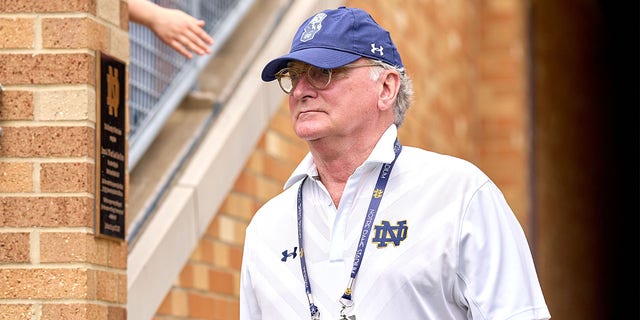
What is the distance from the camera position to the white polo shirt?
11.3ft

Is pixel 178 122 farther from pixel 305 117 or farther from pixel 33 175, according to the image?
pixel 305 117

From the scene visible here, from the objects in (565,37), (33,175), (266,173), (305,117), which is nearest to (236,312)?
(266,173)

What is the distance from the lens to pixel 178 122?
20.5 ft

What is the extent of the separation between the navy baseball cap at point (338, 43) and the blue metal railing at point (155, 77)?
2142 millimetres

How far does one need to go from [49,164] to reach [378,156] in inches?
47.2

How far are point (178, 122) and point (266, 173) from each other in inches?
24.0

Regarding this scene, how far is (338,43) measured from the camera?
3.60 m

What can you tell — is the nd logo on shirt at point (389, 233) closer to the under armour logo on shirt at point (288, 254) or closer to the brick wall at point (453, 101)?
the under armour logo on shirt at point (288, 254)

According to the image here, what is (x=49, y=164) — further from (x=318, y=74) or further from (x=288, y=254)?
(x=318, y=74)

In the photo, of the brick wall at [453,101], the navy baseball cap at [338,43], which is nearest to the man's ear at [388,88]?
the navy baseball cap at [338,43]

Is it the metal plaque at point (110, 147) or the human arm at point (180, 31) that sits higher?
the human arm at point (180, 31)

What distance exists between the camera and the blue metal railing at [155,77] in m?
5.79

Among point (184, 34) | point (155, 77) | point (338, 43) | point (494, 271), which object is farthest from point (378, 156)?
point (155, 77)

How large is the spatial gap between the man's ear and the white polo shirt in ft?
0.28
